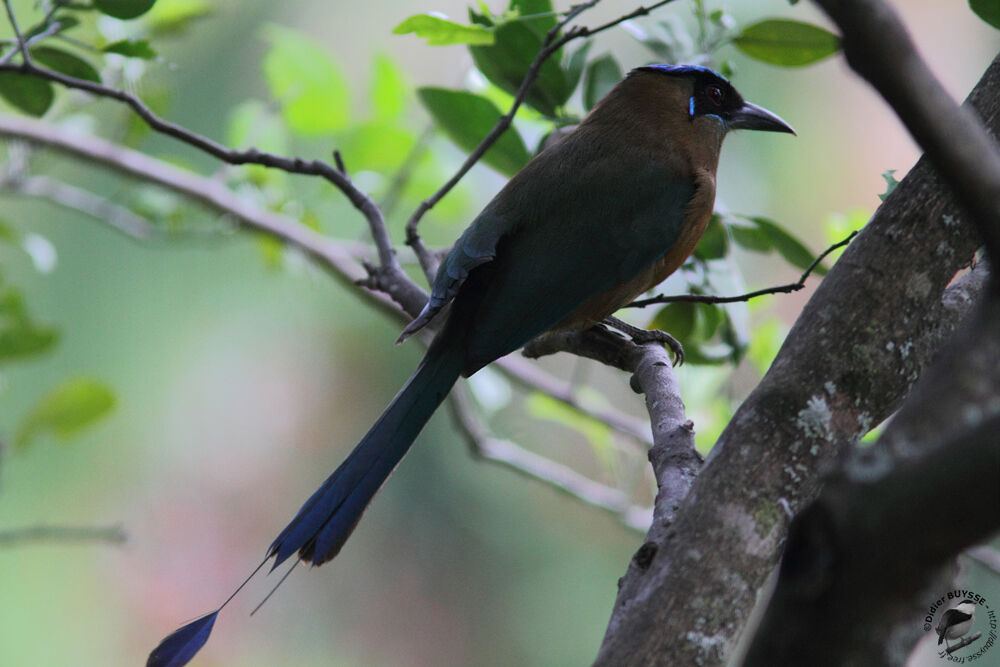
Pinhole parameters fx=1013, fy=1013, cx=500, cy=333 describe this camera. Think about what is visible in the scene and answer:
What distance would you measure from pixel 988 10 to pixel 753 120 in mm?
1188

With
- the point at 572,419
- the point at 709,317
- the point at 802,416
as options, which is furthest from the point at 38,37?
the point at 572,419

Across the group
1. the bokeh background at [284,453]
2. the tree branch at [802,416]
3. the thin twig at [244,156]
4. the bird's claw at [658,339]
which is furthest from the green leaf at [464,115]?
the bokeh background at [284,453]

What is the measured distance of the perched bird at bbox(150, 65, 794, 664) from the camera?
77.6 inches

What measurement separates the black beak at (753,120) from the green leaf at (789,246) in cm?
76

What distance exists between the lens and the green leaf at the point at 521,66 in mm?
2062

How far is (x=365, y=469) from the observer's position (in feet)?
5.91

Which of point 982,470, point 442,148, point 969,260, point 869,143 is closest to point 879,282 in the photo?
point 969,260

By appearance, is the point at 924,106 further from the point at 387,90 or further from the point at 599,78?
the point at 387,90

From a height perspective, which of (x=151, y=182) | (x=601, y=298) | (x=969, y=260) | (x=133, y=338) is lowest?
(x=133, y=338)

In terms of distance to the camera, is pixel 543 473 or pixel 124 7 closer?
pixel 124 7

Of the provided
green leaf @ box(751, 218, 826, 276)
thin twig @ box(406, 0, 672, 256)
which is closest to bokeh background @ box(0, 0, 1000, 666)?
green leaf @ box(751, 218, 826, 276)

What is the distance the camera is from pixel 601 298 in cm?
222

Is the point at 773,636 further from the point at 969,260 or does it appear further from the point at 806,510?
the point at 969,260

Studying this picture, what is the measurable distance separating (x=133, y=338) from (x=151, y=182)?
2.59 metres
